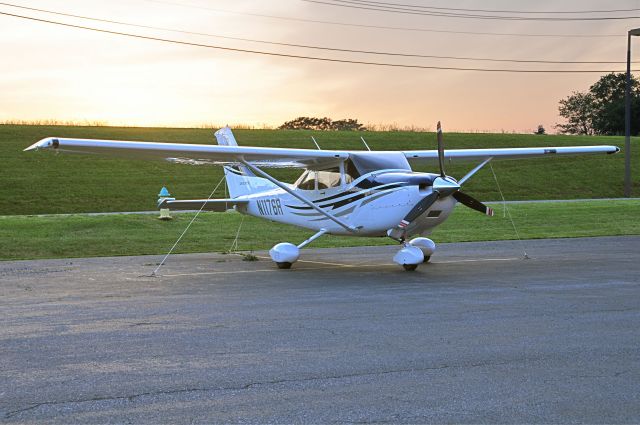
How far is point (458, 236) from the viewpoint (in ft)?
83.3

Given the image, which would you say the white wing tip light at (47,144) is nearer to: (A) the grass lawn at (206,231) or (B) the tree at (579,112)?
(A) the grass lawn at (206,231)

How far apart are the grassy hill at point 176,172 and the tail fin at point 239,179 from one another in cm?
1521

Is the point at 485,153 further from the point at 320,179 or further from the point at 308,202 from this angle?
the point at 308,202

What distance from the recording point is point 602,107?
346ft

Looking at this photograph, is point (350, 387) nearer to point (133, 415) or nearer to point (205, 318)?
point (133, 415)

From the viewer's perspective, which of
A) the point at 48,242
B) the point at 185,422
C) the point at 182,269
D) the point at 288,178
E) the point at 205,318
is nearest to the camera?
the point at 185,422

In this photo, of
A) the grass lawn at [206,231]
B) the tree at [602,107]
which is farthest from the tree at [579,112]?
the grass lawn at [206,231]

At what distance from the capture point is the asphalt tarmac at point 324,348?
5.41m

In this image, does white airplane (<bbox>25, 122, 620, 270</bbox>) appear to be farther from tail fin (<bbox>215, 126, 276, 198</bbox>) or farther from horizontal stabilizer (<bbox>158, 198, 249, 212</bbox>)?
tail fin (<bbox>215, 126, 276, 198</bbox>)

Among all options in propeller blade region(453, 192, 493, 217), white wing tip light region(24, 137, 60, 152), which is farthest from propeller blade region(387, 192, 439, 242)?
white wing tip light region(24, 137, 60, 152)

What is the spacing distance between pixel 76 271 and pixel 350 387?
37.0 feet

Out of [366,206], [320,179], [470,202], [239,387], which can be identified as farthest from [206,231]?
[239,387]

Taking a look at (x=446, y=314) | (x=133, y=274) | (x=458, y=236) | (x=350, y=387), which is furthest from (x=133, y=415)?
(x=458, y=236)

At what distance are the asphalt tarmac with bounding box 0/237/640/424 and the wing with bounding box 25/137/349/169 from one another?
97.2 inches
